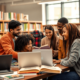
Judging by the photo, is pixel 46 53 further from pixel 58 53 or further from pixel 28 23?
pixel 28 23

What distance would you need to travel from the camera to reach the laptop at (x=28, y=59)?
1900 millimetres

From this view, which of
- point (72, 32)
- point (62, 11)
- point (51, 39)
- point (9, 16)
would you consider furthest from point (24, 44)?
point (62, 11)

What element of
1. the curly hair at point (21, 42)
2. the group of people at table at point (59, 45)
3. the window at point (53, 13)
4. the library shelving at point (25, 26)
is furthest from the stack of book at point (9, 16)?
the window at point (53, 13)

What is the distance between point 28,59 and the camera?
6.31 feet

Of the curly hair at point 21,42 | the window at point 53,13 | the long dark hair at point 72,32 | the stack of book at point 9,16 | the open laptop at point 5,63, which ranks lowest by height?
the open laptop at point 5,63

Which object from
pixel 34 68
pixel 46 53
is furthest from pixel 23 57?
pixel 46 53

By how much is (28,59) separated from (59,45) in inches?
46.8

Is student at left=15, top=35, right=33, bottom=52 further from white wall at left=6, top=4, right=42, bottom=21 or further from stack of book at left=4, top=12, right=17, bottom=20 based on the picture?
white wall at left=6, top=4, right=42, bottom=21

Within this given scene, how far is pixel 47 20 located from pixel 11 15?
358 centimetres

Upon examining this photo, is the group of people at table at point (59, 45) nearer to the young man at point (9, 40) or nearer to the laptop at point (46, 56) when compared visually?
the young man at point (9, 40)

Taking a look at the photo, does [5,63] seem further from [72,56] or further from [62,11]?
[62,11]

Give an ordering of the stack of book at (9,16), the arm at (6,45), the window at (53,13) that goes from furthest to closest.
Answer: the window at (53,13) < the stack of book at (9,16) < the arm at (6,45)

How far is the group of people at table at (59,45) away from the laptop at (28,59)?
37 centimetres

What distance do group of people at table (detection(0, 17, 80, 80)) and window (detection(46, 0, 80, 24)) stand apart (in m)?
5.72
